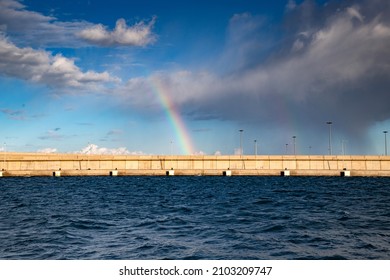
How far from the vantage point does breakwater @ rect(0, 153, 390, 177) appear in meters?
124

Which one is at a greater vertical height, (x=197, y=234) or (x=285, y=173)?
(x=285, y=173)

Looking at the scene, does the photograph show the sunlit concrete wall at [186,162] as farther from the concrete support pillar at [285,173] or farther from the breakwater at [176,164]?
the concrete support pillar at [285,173]

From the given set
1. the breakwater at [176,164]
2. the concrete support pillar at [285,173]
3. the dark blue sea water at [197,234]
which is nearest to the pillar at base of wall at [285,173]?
the concrete support pillar at [285,173]

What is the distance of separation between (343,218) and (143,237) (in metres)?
15.5

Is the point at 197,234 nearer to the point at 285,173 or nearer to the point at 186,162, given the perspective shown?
the point at 285,173

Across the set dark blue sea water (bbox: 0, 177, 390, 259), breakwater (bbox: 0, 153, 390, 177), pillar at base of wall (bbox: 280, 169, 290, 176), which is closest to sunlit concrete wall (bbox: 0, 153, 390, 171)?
breakwater (bbox: 0, 153, 390, 177)

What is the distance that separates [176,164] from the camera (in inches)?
5192

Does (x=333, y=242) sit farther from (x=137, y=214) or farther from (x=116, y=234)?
(x=137, y=214)

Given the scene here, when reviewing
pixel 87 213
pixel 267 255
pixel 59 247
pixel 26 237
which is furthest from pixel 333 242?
pixel 87 213

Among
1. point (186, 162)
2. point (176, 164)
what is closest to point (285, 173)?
point (186, 162)

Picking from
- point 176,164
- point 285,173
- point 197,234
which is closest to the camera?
point 197,234

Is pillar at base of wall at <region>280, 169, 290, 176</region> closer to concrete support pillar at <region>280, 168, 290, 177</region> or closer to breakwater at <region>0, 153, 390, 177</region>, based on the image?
concrete support pillar at <region>280, 168, 290, 177</region>

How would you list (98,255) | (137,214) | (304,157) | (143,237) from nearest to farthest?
1. (98,255)
2. (143,237)
3. (137,214)
4. (304,157)
